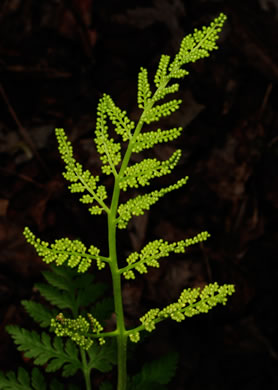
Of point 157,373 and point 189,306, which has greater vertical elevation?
point 189,306

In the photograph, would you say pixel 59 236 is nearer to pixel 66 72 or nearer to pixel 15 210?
pixel 15 210

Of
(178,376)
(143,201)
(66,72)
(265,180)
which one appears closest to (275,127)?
(265,180)

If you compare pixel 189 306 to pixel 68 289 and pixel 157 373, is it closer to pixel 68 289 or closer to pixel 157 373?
pixel 157 373

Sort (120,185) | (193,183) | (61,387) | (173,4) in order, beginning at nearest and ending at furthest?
(120,185), (61,387), (193,183), (173,4)

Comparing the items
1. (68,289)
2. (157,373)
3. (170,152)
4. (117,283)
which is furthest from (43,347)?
(170,152)

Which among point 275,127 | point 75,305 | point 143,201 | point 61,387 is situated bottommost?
point 61,387
